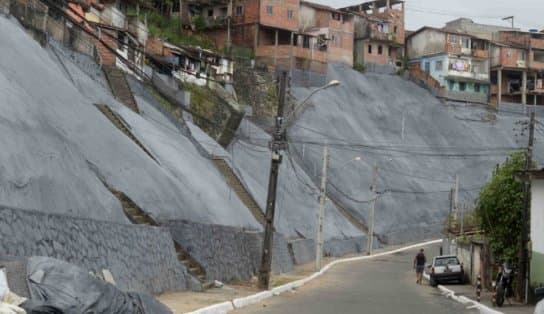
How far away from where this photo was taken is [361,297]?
25.7 metres

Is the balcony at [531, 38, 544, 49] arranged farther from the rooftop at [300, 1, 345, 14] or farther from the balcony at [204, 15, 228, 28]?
the balcony at [204, 15, 228, 28]

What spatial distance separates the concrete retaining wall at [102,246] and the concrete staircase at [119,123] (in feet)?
36.4

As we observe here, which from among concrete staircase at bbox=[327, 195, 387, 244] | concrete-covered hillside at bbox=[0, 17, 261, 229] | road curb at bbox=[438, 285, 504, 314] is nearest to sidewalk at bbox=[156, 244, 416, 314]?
concrete-covered hillside at bbox=[0, 17, 261, 229]

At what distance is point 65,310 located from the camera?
11617mm

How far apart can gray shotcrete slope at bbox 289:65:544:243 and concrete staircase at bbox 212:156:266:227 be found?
2599 cm

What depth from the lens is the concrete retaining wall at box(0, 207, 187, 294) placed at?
1498cm

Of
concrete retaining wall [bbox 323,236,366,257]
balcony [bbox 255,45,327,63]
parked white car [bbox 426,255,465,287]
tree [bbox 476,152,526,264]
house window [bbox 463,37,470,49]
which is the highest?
house window [bbox 463,37,470,49]

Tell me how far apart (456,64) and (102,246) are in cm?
8455

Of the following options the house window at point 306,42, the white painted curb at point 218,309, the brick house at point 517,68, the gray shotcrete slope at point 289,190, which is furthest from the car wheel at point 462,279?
the brick house at point 517,68

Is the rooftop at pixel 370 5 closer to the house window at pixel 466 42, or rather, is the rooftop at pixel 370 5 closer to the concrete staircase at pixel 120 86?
the house window at pixel 466 42

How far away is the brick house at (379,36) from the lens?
94562mm

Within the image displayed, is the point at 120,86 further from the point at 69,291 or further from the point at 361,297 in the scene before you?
the point at 69,291

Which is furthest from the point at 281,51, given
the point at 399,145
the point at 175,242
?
the point at 175,242

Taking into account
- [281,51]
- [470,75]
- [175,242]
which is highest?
[281,51]
